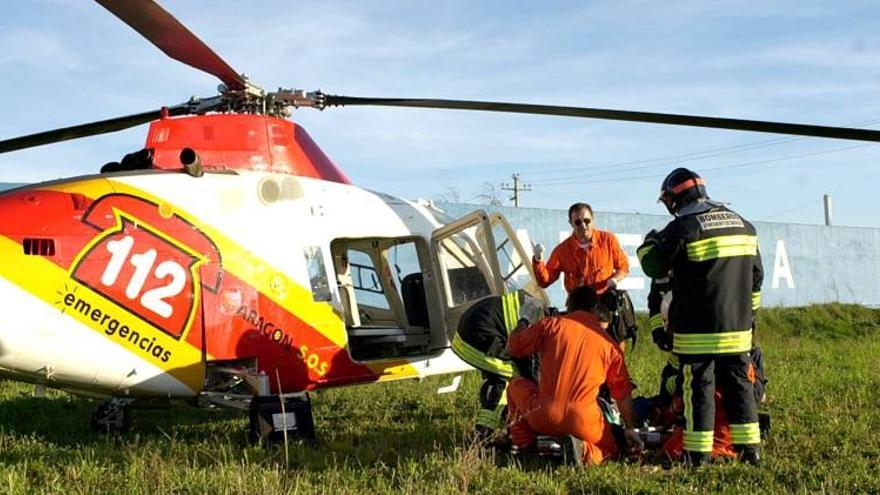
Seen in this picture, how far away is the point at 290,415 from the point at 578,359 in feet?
7.32

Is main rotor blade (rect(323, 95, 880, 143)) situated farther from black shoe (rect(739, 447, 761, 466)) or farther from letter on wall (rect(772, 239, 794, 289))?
letter on wall (rect(772, 239, 794, 289))

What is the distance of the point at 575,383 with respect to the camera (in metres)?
5.48

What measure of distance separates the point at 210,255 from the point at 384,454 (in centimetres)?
198

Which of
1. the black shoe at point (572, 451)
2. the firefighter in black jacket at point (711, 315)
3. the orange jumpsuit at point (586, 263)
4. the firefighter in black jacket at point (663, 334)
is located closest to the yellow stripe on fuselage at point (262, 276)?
the orange jumpsuit at point (586, 263)

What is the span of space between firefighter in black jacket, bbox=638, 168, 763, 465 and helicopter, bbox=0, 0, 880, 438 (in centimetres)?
107

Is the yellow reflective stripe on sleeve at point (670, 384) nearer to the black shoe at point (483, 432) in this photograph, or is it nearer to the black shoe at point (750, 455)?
the black shoe at point (750, 455)

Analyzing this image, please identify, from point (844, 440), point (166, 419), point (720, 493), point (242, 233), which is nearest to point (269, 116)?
point (242, 233)

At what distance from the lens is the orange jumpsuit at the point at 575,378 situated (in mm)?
5473

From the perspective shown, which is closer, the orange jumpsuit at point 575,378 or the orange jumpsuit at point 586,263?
→ the orange jumpsuit at point 575,378

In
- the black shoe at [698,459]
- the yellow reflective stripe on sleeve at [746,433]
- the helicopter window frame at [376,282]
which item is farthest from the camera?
the helicopter window frame at [376,282]

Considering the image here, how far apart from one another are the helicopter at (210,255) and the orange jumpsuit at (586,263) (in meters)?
0.21

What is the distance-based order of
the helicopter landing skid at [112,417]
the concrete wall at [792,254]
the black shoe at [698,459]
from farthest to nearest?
the concrete wall at [792,254] → the helicopter landing skid at [112,417] → the black shoe at [698,459]

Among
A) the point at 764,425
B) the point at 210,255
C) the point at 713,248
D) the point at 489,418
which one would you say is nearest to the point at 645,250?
the point at 713,248

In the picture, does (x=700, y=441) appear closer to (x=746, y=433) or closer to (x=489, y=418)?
(x=746, y=433)
